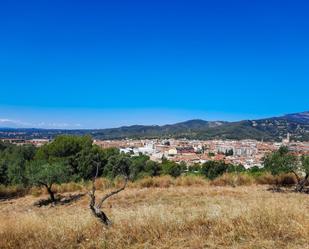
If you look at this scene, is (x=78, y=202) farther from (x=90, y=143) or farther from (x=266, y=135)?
(x=266, y=135)

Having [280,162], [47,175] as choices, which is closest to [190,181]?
[280,162]

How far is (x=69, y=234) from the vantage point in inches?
242

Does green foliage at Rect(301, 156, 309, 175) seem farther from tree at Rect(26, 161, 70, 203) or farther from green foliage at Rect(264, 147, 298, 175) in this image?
tree at Rect(26, 161, 70, 203)

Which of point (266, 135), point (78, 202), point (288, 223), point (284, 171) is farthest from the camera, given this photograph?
point (266, 135)

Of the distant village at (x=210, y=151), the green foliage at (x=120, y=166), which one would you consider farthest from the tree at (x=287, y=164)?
the distant village at (x=210, y=151)

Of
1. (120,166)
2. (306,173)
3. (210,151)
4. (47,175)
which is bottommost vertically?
(210,151)

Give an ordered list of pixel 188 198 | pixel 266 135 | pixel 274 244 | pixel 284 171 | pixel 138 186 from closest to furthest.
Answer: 1. pixel 274 244
2. pixel 188 198
3. pixel 284 171
4. pixel 138 186
5. pixel 266 135

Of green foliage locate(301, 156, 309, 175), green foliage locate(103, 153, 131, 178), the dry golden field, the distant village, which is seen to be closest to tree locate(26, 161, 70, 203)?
green foliage locate(103, 153, 131, 178)

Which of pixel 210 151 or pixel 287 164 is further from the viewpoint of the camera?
pixel 210 151

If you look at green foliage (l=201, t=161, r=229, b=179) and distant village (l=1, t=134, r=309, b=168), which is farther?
distant village (l=1, t=134, r=309, b=168)

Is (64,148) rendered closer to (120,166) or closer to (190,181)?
(190,181)

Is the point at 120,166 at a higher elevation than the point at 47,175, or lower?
higher

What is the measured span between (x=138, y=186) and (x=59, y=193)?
4.52 metres

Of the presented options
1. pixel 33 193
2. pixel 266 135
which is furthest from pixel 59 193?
pixel 266 135
